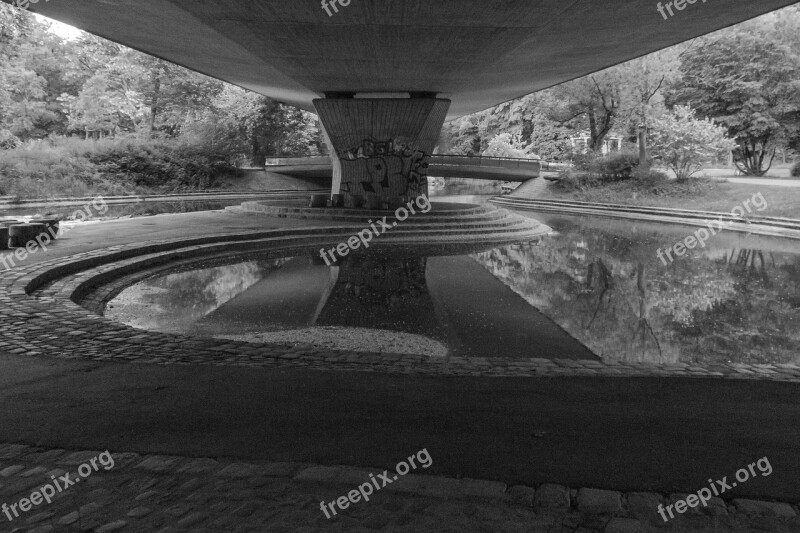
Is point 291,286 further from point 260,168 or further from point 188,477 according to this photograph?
point 260,168

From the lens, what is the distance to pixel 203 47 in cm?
1684

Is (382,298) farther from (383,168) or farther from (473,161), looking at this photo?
(473,161)

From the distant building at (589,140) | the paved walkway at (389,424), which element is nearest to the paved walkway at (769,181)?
the distant building at (589,140)

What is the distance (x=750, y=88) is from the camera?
122 feet

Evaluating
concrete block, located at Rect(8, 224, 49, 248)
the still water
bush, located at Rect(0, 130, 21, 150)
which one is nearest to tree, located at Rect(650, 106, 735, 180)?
the still water

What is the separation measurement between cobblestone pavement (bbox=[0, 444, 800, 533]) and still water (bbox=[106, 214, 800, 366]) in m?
4.66

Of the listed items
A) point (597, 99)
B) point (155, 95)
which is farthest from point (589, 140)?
point (155, 95)

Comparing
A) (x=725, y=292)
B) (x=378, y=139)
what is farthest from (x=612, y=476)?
(x=378, y=139)

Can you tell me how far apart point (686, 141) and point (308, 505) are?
3748 centimetres

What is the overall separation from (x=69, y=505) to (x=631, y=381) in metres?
5.35

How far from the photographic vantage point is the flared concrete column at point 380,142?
26531mm

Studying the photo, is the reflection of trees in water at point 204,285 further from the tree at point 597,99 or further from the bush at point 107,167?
the tree at point 597,99

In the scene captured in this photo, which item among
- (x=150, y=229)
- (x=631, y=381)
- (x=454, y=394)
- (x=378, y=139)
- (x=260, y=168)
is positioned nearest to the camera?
(x=454, y=394)

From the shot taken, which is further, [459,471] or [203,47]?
[203,47]
